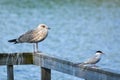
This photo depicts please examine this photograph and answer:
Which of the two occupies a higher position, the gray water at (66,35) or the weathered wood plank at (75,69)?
the gray water at (66,35)

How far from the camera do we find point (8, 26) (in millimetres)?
28359

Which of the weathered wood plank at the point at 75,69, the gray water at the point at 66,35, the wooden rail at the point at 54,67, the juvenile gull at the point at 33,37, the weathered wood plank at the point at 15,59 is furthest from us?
the gray water at the point at 66,35

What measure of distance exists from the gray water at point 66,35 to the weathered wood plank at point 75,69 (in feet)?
8.63

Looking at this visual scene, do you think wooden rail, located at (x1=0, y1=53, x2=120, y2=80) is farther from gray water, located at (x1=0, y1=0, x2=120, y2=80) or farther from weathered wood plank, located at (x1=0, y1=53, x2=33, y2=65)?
gray water, located at (x1=0, y1=0, x2=120, y2=80)

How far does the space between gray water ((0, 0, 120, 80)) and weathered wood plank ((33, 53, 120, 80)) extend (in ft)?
8.63

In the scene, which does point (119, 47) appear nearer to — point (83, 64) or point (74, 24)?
point (74, 24)

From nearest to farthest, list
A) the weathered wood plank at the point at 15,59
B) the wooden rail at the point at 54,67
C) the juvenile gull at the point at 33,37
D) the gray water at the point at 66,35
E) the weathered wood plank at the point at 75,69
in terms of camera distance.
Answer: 1. the weathered wood plank at the point at 75,69
2. the wooden rail at the point at 54,67
3. the weathered wood plank at the point at 15,59
4. the juvenile gull at the point at 33,37
5. the gray water at the point at 66,35

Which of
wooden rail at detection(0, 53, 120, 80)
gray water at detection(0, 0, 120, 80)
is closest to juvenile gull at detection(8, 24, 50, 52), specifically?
wooden rail at detection(0, 53, 120, 80)

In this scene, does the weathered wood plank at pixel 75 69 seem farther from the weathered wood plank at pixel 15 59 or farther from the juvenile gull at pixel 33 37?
the juvenile gull at pixel 33 37

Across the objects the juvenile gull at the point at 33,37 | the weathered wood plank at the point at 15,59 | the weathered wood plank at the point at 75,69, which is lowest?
the weathered wood plank at the point at 75,69

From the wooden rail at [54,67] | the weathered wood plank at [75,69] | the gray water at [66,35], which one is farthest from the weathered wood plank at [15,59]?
the gray water at [66,35]

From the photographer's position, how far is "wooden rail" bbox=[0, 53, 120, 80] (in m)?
6.65

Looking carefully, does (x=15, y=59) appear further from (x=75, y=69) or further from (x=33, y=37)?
(x=75, y=69)

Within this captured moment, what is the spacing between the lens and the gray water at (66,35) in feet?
55.5
